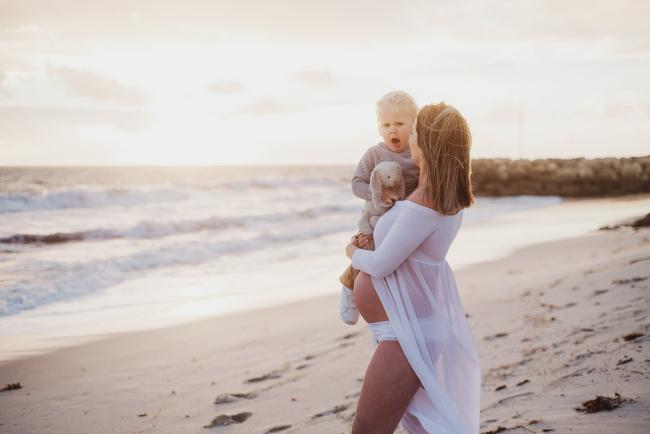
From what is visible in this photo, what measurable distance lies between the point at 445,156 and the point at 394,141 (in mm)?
511

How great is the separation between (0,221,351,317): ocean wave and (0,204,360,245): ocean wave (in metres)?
3.63

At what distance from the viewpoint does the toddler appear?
2.88 metres

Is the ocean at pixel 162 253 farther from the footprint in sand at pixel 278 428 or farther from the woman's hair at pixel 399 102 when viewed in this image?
the woman's hair at pixel 399 102

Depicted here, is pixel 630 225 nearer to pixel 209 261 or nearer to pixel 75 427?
pixel 209 261

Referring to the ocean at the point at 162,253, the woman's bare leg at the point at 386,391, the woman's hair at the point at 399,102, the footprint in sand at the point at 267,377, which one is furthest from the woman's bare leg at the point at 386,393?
the ocean at the point at 162,253

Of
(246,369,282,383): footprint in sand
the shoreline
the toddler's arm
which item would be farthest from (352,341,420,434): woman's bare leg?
the shoreline

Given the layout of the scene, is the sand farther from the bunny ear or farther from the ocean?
the bunny ear

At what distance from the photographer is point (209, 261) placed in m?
14.7

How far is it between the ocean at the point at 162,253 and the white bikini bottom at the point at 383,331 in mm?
6043

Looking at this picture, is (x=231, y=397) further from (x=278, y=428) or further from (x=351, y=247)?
(x=351, y=247)

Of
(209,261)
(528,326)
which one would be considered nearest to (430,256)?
(528,326)

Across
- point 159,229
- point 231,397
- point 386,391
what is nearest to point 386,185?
point 386,391

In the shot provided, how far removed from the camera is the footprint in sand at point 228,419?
465 centimetres

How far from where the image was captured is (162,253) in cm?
1512
